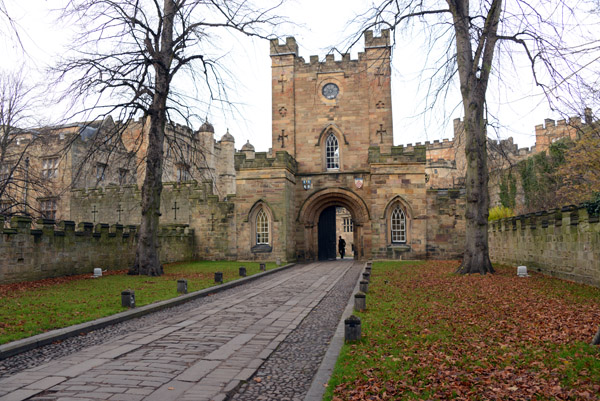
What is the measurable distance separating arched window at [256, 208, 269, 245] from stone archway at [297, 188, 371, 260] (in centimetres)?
225

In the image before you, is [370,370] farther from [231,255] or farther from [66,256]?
[231,255]

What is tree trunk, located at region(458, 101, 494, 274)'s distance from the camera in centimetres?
1434

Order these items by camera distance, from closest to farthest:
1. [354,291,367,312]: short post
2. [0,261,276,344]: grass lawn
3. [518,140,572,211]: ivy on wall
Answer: [0,261,276,344]: grass lawn < [354,291,367,312]: short post < [518,140,572,211]: ivy on wall

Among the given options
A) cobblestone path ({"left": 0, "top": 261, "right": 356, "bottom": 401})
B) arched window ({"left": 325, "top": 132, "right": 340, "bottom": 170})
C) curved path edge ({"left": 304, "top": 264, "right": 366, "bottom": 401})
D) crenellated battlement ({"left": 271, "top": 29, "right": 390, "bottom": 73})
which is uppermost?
crenellated battlement ({"left": 271, "top": 29, "right": 390, "bottom": 73})

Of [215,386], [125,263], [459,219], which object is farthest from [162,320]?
[459,219]

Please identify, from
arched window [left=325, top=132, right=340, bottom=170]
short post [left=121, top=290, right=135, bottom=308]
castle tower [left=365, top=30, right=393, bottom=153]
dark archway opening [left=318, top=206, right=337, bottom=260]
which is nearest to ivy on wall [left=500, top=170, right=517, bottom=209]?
castle tower [left=365, top=30, right=393, bottom=153]

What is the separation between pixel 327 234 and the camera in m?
27.9

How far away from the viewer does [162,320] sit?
8.44m

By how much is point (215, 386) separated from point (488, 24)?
44.7 ft

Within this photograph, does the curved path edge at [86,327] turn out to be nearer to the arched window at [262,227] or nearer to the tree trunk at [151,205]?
the tree trunk at [151,205]

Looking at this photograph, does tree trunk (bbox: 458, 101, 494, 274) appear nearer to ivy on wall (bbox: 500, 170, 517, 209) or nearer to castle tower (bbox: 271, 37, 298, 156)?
castle tower (bbox: 271, 37, 298, 156)

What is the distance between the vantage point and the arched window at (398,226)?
23.7m

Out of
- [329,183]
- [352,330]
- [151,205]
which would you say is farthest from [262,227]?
[352,330]

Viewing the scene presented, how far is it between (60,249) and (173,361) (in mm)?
11989
